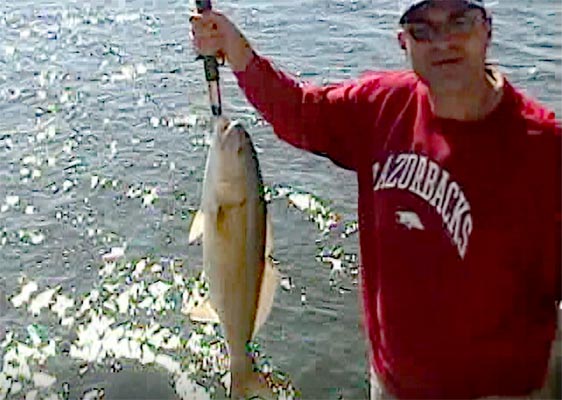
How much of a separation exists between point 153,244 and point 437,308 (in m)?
5.62

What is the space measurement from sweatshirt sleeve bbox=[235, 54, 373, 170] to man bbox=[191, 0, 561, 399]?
0.02 metres

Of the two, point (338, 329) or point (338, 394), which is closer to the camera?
point (338, 394)

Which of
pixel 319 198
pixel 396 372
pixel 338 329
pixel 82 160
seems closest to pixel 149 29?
pixel 82 160

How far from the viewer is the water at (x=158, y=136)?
7730mm

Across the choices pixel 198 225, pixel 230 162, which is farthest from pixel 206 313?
pixel 230 162

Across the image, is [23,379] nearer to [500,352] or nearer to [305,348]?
[305,348]

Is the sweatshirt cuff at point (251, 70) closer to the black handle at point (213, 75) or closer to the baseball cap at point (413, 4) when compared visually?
the black handle at point (213, 75)

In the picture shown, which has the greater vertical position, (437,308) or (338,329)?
(437,308)

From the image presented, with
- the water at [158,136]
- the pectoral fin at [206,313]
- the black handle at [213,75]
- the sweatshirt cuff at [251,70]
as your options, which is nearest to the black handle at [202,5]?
the black handle at [213,75]

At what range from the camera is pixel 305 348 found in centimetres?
725

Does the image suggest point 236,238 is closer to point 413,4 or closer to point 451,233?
point 451,233

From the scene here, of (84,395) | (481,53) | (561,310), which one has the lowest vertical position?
(84,395)

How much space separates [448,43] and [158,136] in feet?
25.6

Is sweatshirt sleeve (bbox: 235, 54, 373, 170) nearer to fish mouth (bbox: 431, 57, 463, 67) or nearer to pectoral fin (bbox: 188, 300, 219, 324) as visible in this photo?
fish mouth (bbox: 431, 57, 463, 67)
